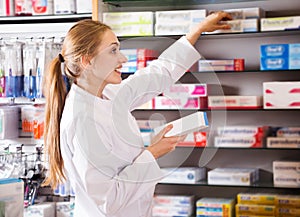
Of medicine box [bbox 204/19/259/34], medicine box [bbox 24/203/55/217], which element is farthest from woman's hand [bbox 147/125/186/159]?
medicine box [bbox 24/203/55/217]

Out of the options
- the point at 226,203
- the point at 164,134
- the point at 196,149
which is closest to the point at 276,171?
the point at 226,203

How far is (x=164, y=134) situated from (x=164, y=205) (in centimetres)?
131

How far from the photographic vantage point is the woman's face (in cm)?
206

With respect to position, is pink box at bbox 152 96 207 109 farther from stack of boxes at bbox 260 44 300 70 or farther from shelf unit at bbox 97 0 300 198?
stack of boxes at bbox 260 44 300 70

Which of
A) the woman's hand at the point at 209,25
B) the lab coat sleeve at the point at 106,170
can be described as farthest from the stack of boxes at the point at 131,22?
the lab coat sleeve at the point at 106,170

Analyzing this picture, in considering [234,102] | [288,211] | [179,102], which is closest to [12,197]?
[179,102]

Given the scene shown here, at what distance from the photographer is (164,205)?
3.26 meters

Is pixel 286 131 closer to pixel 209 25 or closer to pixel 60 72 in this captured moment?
pixel 209 25

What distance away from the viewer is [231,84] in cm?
334

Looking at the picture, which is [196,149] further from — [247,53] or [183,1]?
[183,1]

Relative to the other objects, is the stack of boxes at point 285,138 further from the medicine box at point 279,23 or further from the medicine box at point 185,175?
the medicine box at point 279,23

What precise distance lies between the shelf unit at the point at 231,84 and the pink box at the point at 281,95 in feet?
0.52

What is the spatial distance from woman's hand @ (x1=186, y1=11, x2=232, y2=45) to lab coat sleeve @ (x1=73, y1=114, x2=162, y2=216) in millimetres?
736

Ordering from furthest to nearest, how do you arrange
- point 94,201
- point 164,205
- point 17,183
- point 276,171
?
1. point 164,205
2. point 276,171
3. point 17,183
4. point 94,201
